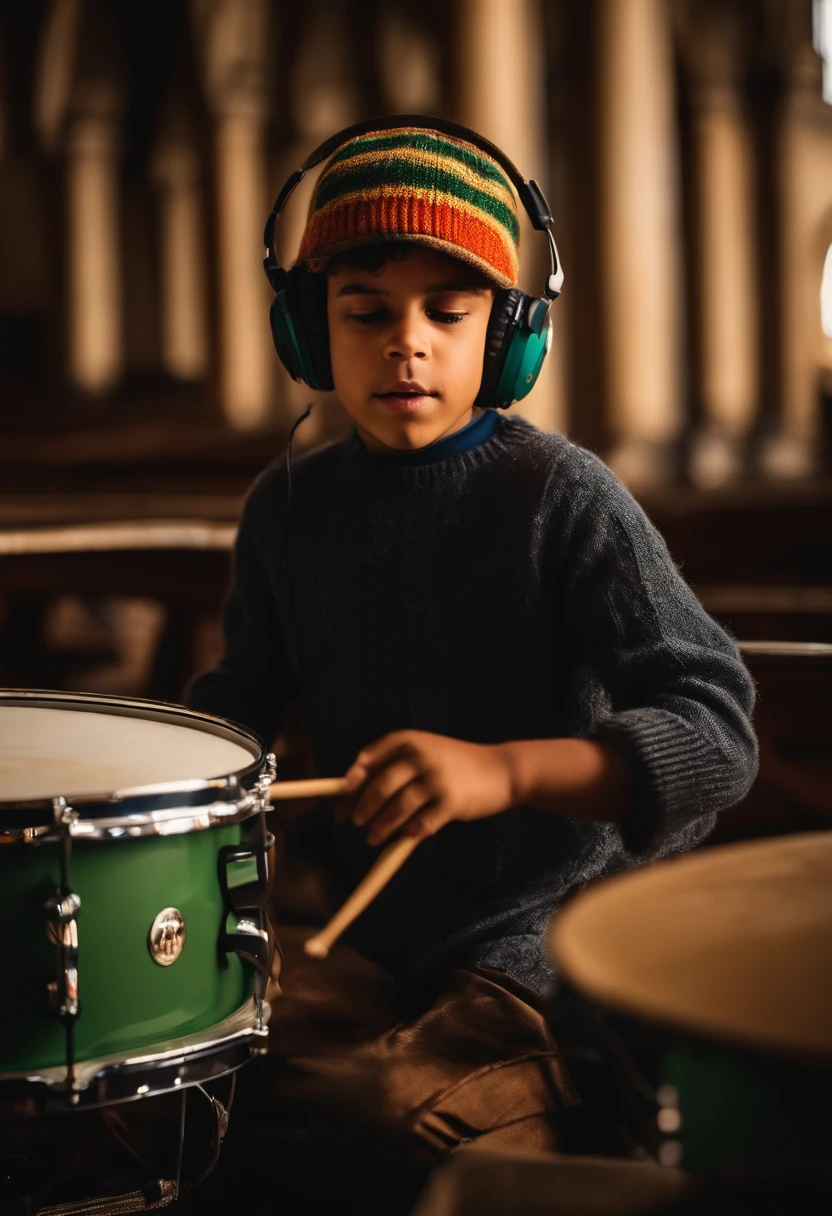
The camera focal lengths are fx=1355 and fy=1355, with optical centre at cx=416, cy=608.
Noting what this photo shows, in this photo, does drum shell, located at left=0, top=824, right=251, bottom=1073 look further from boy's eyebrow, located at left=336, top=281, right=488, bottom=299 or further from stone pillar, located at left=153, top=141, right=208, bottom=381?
stone pillar, located at left=153, top=141, right=208, bottom=381

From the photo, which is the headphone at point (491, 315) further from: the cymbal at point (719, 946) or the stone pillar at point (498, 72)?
the stone pillar at point (498, 72)

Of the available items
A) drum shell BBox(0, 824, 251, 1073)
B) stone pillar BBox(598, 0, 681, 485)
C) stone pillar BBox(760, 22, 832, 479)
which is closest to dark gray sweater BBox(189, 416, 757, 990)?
drum shell BBox(0, 824, 251, 1073)

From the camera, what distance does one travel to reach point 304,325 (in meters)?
1.40

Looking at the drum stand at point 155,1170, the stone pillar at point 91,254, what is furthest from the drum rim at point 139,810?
the stone pillar at point 91,254

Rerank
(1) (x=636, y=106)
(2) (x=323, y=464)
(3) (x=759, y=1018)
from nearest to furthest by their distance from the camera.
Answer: (3) (x=759, y=1018), (2) (x=323, y=464), (1) (x=636, y=106)

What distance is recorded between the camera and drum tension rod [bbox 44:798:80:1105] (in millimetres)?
982

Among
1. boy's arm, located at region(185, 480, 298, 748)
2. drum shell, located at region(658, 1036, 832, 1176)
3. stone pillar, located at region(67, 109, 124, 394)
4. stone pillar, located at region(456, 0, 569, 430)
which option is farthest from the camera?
stone pillar, located at region(67, 109, 124, 394)

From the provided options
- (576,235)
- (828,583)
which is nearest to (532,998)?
(828,583)

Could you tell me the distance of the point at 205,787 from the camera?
103 cm

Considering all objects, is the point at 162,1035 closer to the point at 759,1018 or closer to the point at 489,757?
the point at 489,757

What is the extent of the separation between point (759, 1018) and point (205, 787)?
542 mm

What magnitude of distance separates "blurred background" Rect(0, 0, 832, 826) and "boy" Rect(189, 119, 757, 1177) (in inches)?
100

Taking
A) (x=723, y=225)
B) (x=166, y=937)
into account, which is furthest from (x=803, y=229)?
(x=166, y=937)

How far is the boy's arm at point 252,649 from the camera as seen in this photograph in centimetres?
160
